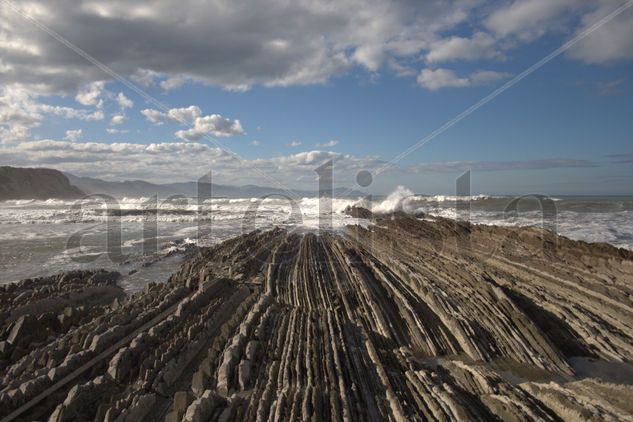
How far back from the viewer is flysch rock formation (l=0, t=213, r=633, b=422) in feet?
15.2

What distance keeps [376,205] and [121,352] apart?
118 feet

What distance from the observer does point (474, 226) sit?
1789 centimetres

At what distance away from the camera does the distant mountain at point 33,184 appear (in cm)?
7794

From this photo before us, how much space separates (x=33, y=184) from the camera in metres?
82.5

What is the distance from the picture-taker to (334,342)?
6.41 metres

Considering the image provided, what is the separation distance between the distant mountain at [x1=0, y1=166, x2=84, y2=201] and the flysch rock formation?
8537cm

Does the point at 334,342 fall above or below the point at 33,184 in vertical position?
below

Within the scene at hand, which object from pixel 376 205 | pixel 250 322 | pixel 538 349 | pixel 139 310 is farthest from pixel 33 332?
pixel 376 205

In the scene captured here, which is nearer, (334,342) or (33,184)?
(334,342)

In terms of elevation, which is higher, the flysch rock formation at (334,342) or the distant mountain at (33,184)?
the distant mountain at (33,184)

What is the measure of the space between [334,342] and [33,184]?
9787 cm

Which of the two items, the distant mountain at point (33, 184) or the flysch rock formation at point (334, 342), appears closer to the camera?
the flysch rock formation at point (334, 342)

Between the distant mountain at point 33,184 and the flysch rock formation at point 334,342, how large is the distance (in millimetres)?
85375

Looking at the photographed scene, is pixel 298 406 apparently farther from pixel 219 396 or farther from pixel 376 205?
pixel 376 205
